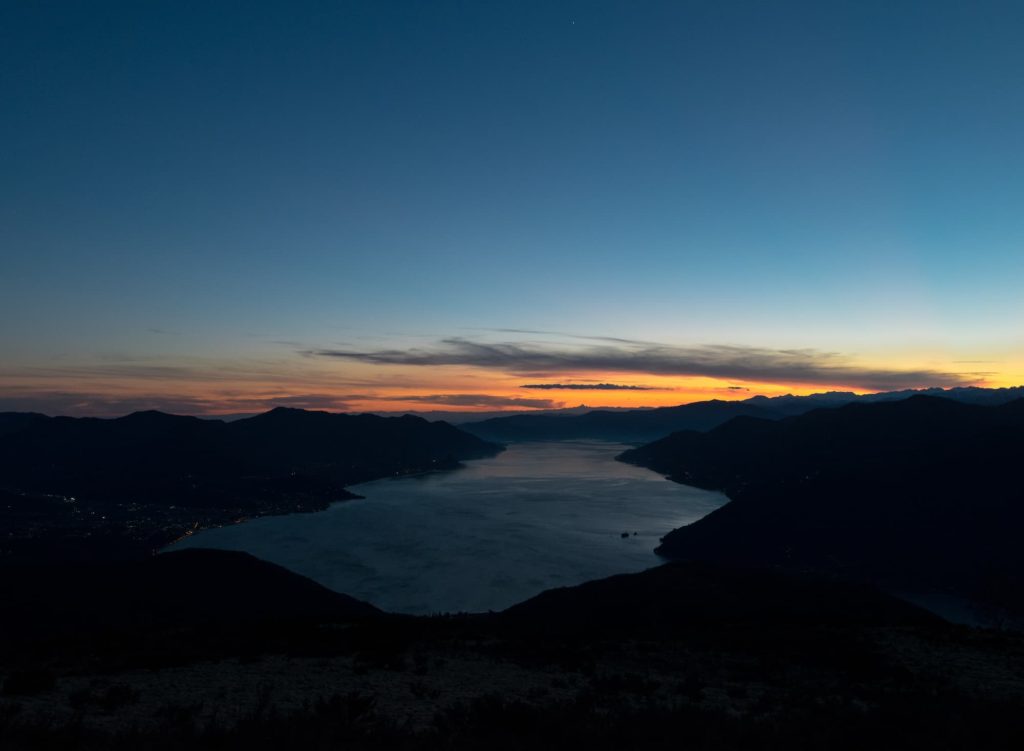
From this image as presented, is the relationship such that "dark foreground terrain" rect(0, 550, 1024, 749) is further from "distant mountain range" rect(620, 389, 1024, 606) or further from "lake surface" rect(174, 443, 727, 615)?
"distant mountain range" rect(620, 389, 1024, 606)

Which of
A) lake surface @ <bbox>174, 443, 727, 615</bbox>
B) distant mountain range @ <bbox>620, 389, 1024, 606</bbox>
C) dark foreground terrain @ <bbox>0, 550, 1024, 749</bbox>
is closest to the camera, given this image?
dark foreground terrain @ <bbox>0, 550, 1024, 749</bbox>

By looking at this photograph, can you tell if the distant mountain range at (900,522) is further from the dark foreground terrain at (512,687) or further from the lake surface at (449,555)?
the dark foreground terrain at (512,687)

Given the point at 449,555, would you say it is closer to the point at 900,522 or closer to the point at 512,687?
the point at 900,522

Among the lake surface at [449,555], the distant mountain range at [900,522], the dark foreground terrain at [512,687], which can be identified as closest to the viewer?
the dark foreground terrain at [512,687]

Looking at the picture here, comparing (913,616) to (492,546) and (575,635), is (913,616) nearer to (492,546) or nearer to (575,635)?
(575,635)

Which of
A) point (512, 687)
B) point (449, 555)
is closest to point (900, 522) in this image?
point (449, 555)

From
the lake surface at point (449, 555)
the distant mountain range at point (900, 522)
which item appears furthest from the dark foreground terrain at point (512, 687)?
the distant mountain range at point (900, 522)

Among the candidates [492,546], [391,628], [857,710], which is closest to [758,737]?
[857,710]

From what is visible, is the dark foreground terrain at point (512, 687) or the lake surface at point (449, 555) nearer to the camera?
the dark foreground terrain at point (512, 687)

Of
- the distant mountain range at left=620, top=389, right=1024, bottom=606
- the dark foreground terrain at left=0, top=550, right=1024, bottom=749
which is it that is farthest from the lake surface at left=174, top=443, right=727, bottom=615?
the dark foreground terrain at left=0, top=550, right=1024, bottom=749
